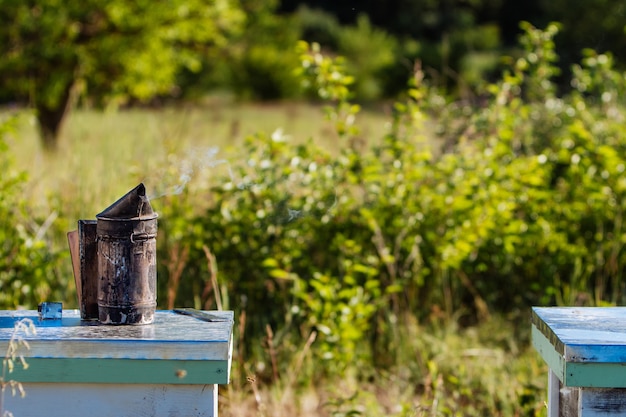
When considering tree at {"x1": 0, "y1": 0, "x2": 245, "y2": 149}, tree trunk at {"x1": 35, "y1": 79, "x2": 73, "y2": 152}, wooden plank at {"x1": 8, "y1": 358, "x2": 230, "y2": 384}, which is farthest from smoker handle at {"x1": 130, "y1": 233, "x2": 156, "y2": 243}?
tree trunk at {"x1": 35, "y1": 79, "x2": 73, "y2": 152}

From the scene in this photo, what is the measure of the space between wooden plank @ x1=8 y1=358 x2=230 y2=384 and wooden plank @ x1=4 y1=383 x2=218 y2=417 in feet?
0.11

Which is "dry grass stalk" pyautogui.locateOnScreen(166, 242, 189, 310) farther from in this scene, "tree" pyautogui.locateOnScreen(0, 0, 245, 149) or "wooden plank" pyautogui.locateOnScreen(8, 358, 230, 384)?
"tree" pyautogui.locateOnScreen(0, 0, 245, 149)

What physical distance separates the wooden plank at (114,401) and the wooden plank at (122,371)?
0.03 m

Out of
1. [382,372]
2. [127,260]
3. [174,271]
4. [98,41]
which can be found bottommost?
[382,372]

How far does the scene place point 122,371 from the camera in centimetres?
194

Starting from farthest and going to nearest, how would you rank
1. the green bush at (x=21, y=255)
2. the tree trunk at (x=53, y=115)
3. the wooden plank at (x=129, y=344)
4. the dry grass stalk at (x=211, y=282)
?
the tree trunk at (x=53, y=115) → the green bush at (x=21, y=255) → the dry grass stalk at (x=211, y=282) → the wooden plank at (x=129, y=344)

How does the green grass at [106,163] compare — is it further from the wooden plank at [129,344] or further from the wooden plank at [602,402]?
the wooden plank at [602,402]

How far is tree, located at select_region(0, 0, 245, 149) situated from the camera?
902cm

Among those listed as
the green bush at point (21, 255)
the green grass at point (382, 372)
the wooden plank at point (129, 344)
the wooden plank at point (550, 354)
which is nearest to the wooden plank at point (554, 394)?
the wooden plank at point (550, 354)

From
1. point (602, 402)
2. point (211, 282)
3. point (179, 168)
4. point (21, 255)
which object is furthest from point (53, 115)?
point (602, 402)

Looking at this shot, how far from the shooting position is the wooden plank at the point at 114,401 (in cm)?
196

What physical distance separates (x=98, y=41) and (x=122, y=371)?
27.1ft

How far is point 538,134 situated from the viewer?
17.1 ft

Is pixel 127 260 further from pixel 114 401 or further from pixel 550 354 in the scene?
pixel 550 354
